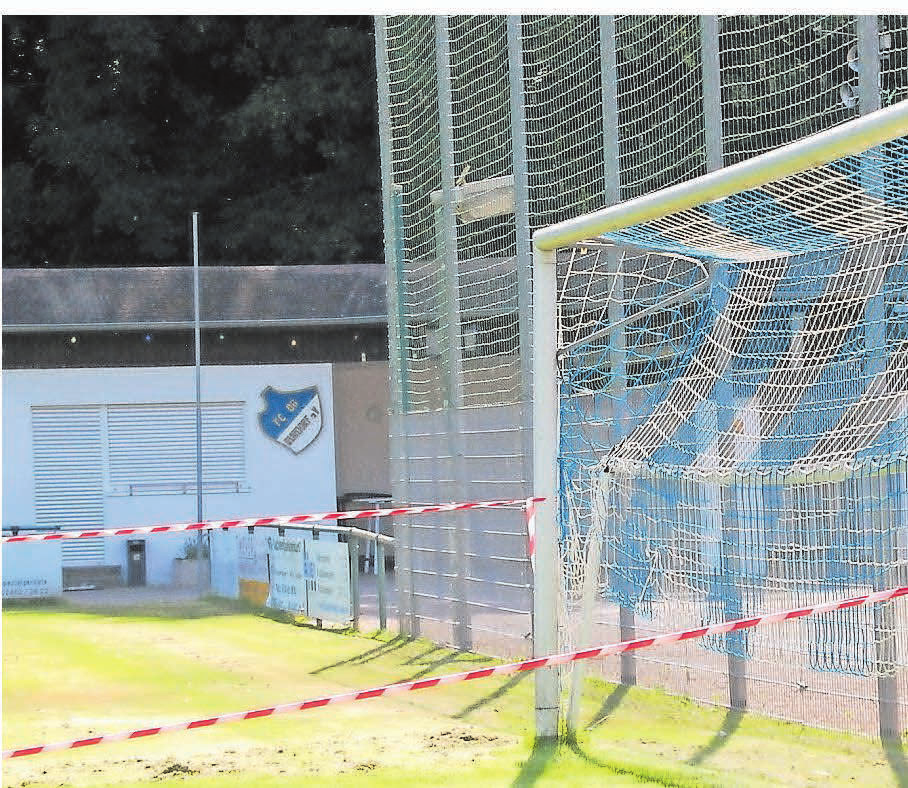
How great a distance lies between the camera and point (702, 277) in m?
7.89

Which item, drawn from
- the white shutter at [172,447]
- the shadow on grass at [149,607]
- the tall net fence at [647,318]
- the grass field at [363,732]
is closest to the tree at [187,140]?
the white shutter at [172,447]

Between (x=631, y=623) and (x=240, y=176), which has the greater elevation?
(x=240, y=176)

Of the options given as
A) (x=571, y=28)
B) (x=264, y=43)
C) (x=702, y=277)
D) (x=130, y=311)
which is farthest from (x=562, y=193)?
(x=264, y=43)

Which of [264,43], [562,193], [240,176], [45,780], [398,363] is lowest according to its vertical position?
[45,780]

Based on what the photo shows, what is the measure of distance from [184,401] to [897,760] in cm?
1360

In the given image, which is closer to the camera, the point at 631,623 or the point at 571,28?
the point at 631,623

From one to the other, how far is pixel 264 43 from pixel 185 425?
9.98 meters

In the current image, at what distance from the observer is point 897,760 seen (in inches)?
243

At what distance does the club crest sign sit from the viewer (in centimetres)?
1889

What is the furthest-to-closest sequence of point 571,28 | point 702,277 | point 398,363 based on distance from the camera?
point 398,363, point 571,28, point 702,277

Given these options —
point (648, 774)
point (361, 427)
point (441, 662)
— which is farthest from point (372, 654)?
point (361, 427)

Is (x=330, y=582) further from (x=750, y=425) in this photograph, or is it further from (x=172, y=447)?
(x=172, y=447)

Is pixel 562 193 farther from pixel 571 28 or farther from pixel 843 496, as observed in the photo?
pixel 843 496

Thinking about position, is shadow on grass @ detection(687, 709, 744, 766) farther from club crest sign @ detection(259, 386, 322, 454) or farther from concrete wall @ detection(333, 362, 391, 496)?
concrete wall @ detection(333, 362, 391, 496)
